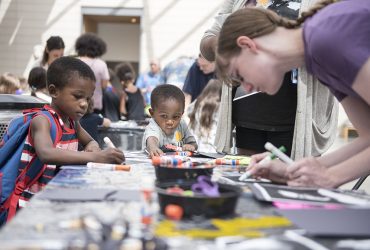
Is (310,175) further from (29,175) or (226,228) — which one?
(29,175)

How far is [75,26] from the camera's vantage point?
959 cm

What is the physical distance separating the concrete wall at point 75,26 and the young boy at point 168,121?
22.9ft

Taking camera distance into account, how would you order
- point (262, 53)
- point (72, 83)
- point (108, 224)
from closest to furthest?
point (108, 224)
point (262, 53)
point (72, 83)

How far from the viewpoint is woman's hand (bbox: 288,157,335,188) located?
127 centimetres

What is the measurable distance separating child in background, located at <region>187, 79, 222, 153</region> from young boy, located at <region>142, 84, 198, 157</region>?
0.90m

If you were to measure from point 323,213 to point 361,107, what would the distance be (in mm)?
570

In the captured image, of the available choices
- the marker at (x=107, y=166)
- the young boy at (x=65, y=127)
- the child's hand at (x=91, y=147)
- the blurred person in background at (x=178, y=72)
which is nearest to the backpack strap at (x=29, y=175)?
the young boy at (x=65, y=127)

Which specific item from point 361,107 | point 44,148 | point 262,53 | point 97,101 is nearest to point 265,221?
point 262,53

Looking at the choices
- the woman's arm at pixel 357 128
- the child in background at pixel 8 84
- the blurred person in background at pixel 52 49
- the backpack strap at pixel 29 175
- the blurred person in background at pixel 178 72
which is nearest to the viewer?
the woman's arm at pixel 357 128

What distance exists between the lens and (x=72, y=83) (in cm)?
203

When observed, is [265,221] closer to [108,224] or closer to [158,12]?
[108,224]

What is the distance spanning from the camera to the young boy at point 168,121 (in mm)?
2440

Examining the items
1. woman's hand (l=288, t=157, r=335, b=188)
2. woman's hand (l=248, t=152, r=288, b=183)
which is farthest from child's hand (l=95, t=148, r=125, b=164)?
woman's hand (l=288, t=157, r=335, b=188)

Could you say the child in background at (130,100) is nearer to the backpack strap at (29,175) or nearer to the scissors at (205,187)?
the backpack strap at (29,175)
